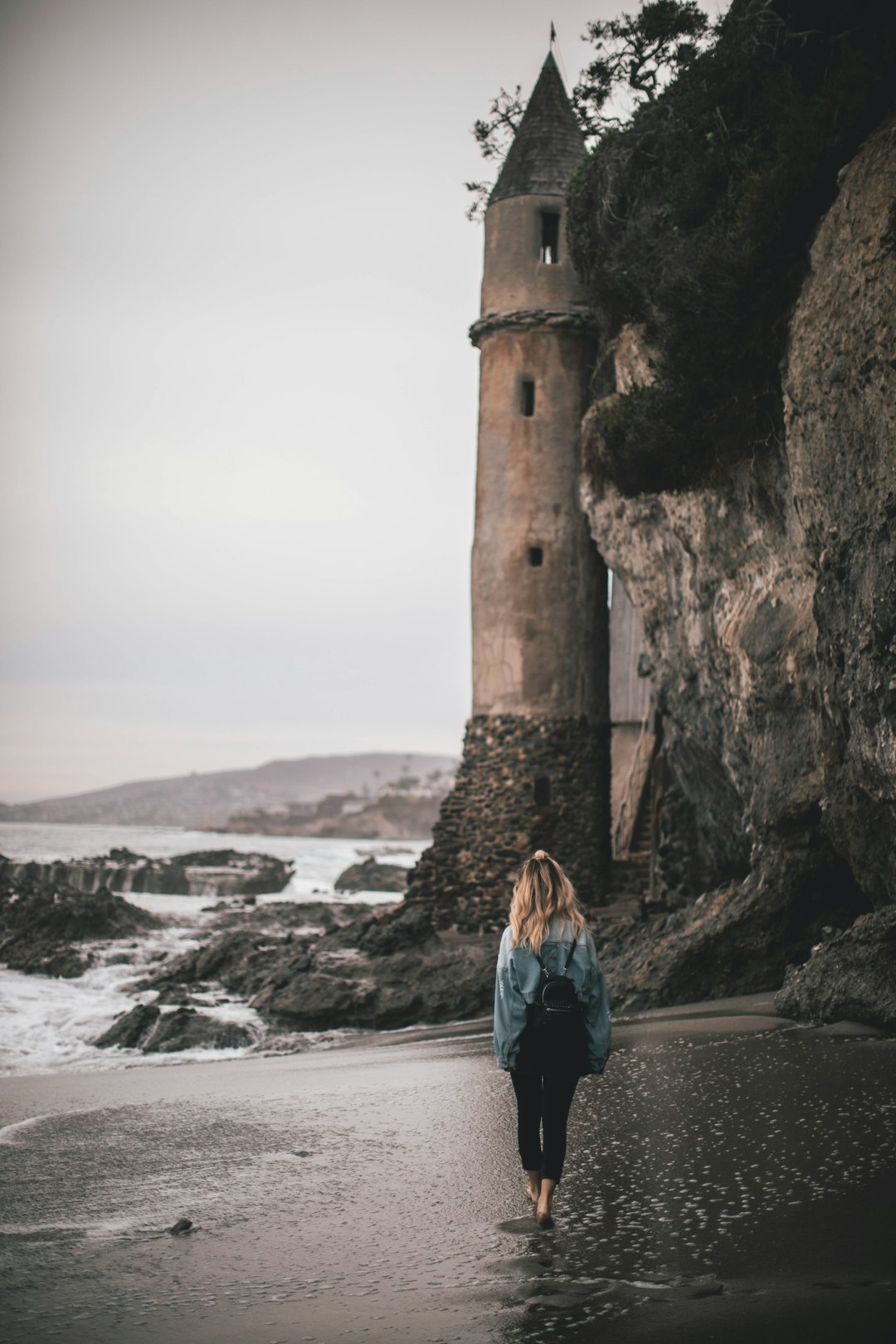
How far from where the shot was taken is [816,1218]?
160 inches

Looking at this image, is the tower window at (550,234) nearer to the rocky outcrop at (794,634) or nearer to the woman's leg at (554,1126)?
Answer: the rocky outcrop at (794,634)

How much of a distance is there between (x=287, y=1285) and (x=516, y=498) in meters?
15.6

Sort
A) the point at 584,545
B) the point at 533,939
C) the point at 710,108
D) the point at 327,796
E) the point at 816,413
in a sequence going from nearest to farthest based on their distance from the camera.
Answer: the point at 533,939
the point at 816,413
the point at 710,108
the point at 584,545
the point at 327,796

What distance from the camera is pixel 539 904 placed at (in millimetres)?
4695

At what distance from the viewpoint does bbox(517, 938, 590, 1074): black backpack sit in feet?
14.8

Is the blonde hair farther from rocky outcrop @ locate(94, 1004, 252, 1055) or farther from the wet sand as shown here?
rocky outcrop @ locate(94, 1004, 252, 1055)

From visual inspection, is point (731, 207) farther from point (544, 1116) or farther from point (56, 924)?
point (56, 924)

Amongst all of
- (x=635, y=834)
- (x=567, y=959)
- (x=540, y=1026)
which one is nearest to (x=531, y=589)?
(x=635, y=834)

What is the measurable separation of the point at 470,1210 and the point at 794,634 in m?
7.02

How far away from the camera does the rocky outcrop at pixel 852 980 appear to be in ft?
23.3

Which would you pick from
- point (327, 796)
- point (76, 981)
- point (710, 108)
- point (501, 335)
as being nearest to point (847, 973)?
point (710, 108)

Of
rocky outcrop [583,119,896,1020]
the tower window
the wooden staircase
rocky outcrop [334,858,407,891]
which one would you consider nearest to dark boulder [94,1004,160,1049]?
rocky outcrop [583,119,896,1020]

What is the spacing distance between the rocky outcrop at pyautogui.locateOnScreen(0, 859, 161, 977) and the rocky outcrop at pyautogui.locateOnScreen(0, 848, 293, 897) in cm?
1242

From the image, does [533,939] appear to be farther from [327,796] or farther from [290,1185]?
[327,796]
